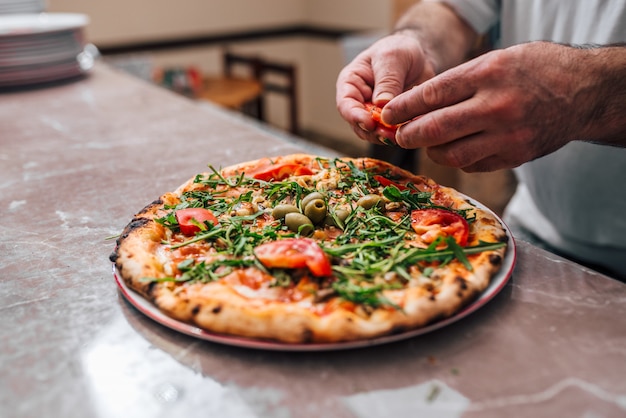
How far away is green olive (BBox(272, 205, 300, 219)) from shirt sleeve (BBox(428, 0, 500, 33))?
4.50 ft

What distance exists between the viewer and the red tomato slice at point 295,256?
1.16 meters

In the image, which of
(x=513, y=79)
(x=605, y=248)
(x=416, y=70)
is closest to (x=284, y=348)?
(x=513, y=79)

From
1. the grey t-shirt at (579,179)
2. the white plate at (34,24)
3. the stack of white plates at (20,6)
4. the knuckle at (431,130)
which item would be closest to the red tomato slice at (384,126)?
the knuckle at (431,130)

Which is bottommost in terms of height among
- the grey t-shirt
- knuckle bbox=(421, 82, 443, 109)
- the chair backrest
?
the chair backrest

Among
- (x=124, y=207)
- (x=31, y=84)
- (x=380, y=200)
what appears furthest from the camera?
(x=31, y=84)

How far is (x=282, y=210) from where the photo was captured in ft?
4.71

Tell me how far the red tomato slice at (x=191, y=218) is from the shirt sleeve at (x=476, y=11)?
4.85ft

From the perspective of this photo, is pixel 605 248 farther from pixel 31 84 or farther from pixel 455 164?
pixel 31 84

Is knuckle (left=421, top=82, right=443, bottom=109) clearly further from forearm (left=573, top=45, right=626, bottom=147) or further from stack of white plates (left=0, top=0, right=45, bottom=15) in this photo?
stack of white plates (left=0, top=0, right=45, bottom=15)

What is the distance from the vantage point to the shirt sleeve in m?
2.35

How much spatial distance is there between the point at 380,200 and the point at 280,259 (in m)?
0.40

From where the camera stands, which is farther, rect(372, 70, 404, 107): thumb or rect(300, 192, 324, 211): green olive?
rect(372, 70, 404, 107): thumb

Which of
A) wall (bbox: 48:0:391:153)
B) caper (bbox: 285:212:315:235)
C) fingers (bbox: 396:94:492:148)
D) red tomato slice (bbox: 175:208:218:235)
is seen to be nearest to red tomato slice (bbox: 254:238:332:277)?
caper (bbox: 285:212:315:235)

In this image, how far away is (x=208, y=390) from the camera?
3.20 ft
